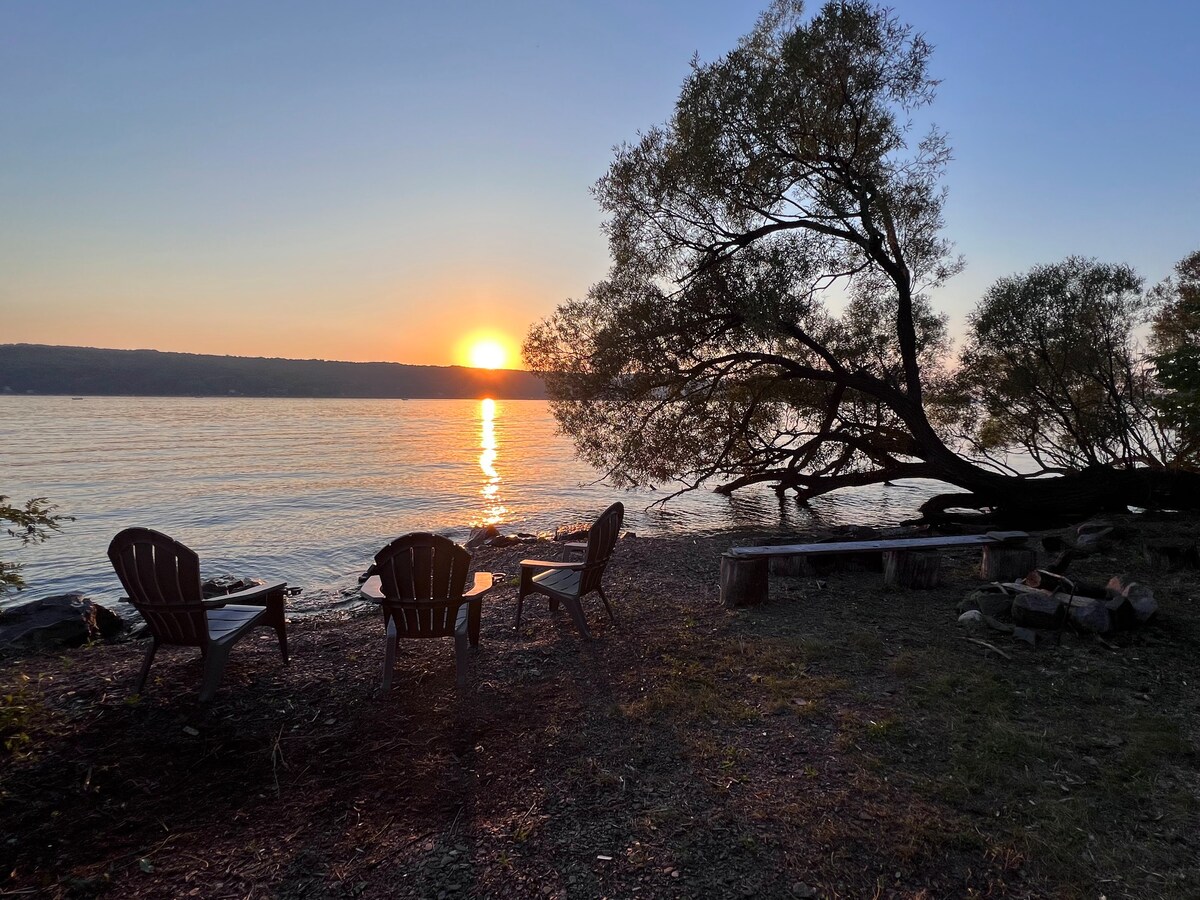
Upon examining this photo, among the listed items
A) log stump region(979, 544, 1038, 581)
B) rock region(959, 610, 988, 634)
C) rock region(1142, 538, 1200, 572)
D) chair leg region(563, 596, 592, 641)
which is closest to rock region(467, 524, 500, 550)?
chair leg region(563, 596, 592, 641)

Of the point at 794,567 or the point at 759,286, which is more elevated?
the point at 759,286

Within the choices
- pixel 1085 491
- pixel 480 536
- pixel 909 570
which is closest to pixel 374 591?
pixel 909 570

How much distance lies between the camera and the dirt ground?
295cm

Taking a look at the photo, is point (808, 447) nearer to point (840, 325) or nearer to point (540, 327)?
point (840, 325)

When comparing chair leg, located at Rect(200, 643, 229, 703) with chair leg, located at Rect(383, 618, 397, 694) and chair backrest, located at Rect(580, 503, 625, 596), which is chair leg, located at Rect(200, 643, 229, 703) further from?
chair backrest, located at Rect(580, 503, 625, 596)

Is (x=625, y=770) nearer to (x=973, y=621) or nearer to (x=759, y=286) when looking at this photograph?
(x=973, y=621)

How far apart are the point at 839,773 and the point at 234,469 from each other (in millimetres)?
31363

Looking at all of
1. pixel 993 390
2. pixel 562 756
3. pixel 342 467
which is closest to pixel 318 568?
pixel 562 756

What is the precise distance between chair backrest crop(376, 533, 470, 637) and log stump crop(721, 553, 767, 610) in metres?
3.41

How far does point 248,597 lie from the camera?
18.0 feet

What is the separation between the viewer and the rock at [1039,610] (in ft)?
20.0

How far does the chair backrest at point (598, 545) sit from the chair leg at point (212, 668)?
306 cm

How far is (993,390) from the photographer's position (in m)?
17.8

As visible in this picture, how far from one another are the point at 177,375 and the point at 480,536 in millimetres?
124037
